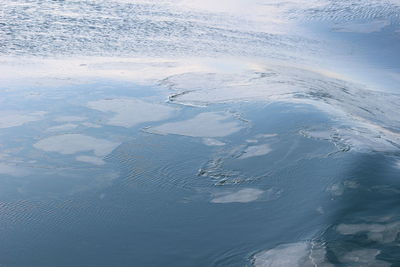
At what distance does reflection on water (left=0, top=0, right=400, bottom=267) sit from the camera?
12.4 ft

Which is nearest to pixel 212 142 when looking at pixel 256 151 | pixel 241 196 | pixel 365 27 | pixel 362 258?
pixel 256 151

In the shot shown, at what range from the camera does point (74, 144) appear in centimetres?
561

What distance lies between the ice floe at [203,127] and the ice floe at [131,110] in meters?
0.34

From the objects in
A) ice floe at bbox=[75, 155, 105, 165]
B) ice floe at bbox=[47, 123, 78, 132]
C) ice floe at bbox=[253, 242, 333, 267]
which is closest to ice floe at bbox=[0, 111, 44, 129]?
ice floe at bbox=[47, 123, 78, 132]

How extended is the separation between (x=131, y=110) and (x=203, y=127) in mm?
1198

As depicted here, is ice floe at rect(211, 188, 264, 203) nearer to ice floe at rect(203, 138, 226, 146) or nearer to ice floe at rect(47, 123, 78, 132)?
ice floe at rect(203, 138, 226, 146)

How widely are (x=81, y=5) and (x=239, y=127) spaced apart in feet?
31.9

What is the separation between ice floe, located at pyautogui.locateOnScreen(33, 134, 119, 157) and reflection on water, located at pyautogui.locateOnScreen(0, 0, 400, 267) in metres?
0.02

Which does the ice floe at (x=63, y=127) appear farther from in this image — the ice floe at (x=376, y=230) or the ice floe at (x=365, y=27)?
the ice floe at (x=365, y=27)

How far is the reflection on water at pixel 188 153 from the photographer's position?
3785 millimetres

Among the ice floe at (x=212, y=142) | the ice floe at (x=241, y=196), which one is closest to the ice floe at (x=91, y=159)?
the ice floe at (x=212, y=142)

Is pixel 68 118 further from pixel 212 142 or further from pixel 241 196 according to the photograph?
pixel 241 196

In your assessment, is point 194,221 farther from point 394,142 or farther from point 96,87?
point 96,87

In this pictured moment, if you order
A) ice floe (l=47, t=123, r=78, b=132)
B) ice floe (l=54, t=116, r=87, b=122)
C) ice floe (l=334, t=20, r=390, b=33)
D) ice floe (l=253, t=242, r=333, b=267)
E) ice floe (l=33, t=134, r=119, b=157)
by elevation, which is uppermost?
ice floe (l=334, t=20, r=390, b=33)
